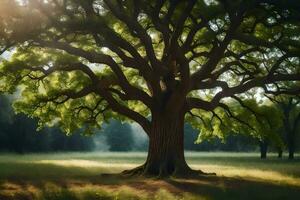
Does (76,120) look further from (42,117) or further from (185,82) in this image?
(185,82)

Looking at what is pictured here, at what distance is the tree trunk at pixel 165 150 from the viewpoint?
28.7 meters

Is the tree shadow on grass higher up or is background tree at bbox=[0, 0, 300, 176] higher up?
background tree at bbox=[0, 0, 300, 176]

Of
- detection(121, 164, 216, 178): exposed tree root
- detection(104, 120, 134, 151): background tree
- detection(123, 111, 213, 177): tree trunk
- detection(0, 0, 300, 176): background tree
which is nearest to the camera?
detection(0, 0, 300, 176): background tree

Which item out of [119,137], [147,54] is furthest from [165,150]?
[119,137]

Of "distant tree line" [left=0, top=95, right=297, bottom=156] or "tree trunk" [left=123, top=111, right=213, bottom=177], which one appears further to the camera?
"distant tree line" [left=0, top=95, right=297, bottom=156]

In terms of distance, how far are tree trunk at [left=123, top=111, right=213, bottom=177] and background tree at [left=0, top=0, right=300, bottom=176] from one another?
2.4 inches

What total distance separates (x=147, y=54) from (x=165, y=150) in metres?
6.53

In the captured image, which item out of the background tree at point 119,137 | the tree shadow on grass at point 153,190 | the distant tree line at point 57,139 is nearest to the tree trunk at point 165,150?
the tree shadow on grass at point 153,190

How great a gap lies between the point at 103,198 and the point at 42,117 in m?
16.6

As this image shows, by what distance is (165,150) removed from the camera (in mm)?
28953

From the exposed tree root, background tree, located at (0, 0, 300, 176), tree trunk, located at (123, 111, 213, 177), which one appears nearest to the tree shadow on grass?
the exposed tree root

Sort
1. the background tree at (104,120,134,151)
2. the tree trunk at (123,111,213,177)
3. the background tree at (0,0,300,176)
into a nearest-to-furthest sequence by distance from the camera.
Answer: the background tree at (0,0,300,176) < the tree trunk at (123,111,213,177) < the background tree at (104,120,134,151)

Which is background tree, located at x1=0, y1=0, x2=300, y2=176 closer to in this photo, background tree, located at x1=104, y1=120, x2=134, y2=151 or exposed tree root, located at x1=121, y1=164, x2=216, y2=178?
exposed tree root, located at x1=121, y1=164, x2=216, y2=178

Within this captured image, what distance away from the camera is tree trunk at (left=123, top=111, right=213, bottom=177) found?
2867 cm
